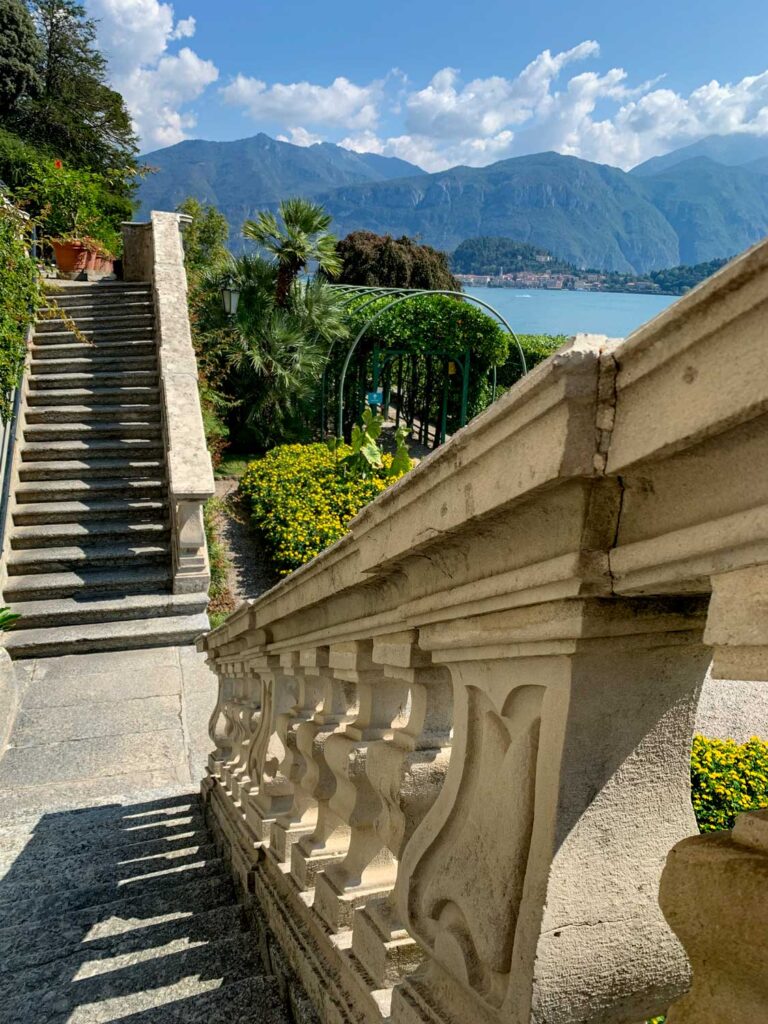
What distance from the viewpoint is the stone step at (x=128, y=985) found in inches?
79.4

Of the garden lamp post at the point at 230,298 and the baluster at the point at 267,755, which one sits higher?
the garden lamp post at the point at 230,298

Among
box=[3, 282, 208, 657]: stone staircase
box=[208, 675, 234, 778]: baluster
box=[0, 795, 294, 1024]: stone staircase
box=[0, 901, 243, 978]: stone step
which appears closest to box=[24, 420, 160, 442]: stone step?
box=[3, 282, 208, 657]: stone staircase

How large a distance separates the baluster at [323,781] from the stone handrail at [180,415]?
18.5 ft

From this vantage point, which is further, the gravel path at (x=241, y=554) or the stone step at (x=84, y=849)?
the gravel path at (x=241, y=554)

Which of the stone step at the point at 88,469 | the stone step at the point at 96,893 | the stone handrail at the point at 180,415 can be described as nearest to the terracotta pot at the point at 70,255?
the stone handrail at the point at 180,415

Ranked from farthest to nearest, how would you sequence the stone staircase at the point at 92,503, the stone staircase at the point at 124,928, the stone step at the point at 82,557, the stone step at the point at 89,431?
the stone step at the point at 89,431 → the stone step at the point at 82,557 → the stone staircase at the point at 92,503 → the stone staircase at the point at 124,928

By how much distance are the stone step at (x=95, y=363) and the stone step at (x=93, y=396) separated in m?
0.37

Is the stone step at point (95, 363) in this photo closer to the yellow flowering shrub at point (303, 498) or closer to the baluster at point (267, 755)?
the yellow flowering shrub at point (303, 498)

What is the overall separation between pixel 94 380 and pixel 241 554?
303 cm

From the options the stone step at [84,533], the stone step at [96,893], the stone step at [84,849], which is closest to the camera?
the stone step at [96,893]

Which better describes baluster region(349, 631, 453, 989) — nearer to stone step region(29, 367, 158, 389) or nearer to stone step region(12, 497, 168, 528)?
stone step region(12, 497, 168, 528)

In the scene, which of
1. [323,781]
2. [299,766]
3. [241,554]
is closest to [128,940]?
[299,766]

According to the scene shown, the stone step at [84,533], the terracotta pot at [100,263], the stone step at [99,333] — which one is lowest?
the stone step at [84,533]

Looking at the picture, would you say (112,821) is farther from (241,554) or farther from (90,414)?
(90,414)
